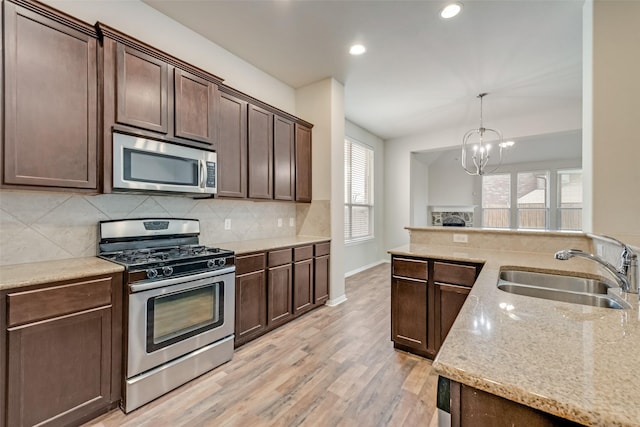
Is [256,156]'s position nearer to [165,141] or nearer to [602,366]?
[165,141]

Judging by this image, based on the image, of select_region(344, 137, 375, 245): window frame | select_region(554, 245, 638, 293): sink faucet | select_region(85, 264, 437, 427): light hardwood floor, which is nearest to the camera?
select_region(554, 245, 638, 293): sink faucet

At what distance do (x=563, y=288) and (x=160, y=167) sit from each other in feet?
9.75

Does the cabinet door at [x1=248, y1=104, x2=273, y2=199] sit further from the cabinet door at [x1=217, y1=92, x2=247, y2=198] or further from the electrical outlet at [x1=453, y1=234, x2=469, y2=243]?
the electrical outlet at [x1=453, y1=234, x2=469, y2=243]

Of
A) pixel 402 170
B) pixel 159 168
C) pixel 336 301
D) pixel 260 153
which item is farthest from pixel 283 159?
pixel 402 170

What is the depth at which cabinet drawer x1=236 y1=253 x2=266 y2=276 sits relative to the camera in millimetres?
2551

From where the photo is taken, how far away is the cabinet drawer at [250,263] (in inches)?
100

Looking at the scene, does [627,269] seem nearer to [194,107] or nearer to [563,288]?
[563,288]

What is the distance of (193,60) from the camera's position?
2828 mm

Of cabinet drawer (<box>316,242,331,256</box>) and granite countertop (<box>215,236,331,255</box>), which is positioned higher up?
granite countertop (<box>215,236,331,255</box>)

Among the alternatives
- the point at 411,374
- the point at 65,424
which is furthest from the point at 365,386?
the point at 65,424

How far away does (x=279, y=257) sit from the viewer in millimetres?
2961

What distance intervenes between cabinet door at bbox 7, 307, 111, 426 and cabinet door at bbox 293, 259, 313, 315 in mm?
1802

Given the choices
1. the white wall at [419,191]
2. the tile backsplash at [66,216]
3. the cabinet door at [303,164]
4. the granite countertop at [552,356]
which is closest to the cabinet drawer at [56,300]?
the tile backsplash at [66,216]

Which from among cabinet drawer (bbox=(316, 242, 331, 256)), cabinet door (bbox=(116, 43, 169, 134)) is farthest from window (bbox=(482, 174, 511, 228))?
cabinet door (bbox=(116, 43, 169, 134))
